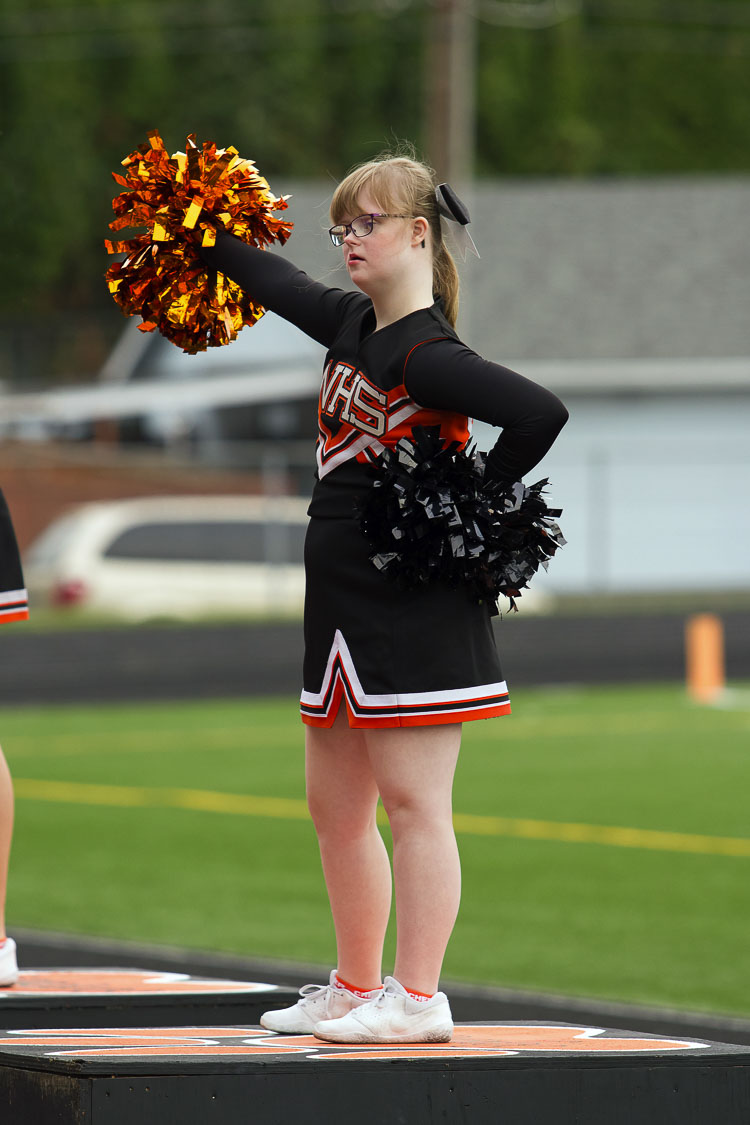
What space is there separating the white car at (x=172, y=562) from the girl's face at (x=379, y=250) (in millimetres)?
18611

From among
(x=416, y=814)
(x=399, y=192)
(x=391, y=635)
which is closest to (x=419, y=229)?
(x=399, y=192)

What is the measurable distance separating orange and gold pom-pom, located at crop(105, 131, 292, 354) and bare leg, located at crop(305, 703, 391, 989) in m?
1.05

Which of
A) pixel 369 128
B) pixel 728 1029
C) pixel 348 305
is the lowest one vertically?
pixel 728 1029

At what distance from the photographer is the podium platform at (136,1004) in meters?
4.51

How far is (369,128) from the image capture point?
155 ft

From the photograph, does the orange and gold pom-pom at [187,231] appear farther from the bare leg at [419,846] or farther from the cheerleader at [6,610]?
A: the bare leg at [419,846]

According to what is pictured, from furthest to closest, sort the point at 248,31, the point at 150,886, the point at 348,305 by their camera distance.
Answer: the point at 248,31 → the point at 150,886 → the point at 348,305

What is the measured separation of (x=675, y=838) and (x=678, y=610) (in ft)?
41.5

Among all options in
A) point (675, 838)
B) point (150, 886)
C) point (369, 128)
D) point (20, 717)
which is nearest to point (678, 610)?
point (20, 717)

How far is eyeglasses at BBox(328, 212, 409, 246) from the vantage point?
3.95 metres

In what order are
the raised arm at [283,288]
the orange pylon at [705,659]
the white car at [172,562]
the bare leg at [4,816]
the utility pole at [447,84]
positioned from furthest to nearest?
1. the white car at [172,562]
2. the utility pole at [447,84]
3. the orange pylon at [705,659]
4. the bare leg at [4,816]
5. the raised arm at [283,288]

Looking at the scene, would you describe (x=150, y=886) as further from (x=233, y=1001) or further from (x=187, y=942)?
(x=233, y=1001)

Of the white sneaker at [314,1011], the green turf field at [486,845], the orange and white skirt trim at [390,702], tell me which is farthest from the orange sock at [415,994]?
the green turf field at [486,845]

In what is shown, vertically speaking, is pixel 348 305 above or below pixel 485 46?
below
